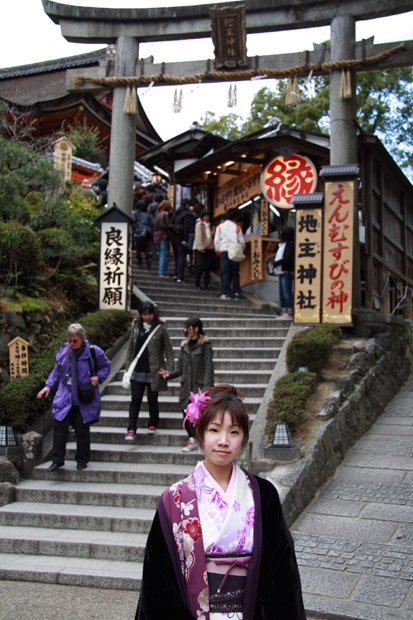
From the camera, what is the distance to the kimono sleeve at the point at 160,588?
292 centimetres

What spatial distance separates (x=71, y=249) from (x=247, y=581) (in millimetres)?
9976

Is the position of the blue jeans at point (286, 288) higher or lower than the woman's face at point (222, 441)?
higher

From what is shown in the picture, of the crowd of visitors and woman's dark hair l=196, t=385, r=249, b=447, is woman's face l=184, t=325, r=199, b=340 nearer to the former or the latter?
woman's dark hair l=196, t=385, r=249, b=447

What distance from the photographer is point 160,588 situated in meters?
2.94

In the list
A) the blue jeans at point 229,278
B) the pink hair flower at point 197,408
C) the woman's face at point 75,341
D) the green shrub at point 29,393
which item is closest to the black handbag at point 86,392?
the woman's face at point 75,341

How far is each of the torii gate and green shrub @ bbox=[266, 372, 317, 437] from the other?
213 inches

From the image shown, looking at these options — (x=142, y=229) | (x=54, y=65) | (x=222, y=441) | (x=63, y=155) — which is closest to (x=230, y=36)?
(x=142, y=229)

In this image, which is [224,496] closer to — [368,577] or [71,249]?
[368,577]

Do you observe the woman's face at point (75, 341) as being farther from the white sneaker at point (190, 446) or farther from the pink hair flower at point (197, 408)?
the pink hair flower at point (197, 408)

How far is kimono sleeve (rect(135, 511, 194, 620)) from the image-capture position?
2916 mm

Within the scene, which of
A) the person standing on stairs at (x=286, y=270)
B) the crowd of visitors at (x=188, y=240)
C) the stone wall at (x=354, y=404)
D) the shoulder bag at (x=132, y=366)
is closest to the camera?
the stone wall at (x=354, y=404)

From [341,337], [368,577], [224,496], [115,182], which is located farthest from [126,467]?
[115,182]

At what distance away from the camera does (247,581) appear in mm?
2898

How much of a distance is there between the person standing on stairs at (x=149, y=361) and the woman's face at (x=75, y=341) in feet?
2.97
